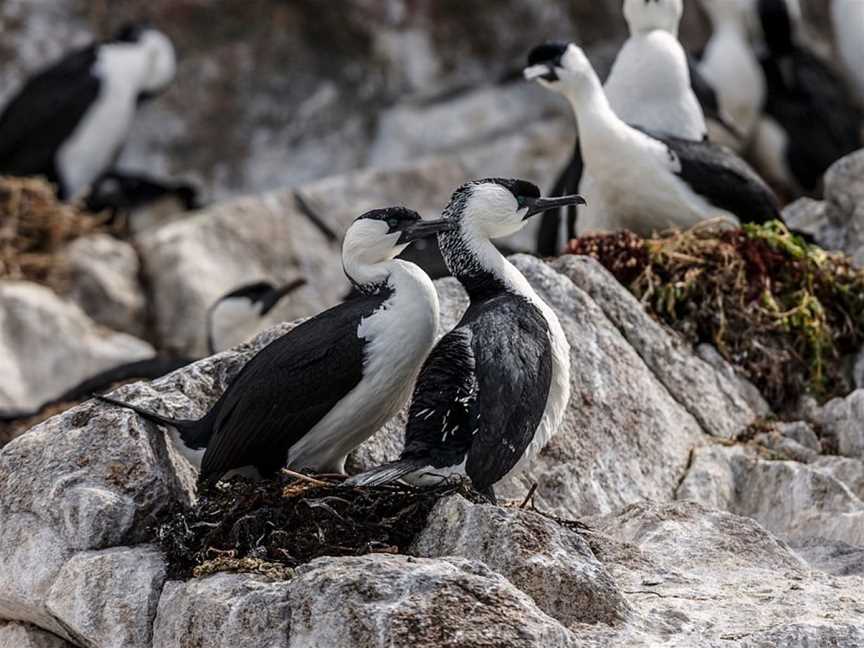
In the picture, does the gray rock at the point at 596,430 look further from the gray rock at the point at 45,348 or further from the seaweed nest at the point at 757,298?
the gray rock at the point at 45,348

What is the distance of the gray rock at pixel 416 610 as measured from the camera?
15.8 feet

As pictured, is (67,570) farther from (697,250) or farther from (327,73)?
(327,73)

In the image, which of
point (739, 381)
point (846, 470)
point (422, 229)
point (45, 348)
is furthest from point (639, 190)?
point (45, 348)

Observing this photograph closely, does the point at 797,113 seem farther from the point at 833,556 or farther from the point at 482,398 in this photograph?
the point at 482,398

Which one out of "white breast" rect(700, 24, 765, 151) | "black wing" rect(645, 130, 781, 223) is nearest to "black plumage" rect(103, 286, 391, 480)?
"black wing" rect(645, 130, 781, 223)

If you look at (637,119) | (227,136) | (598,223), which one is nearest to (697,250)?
(598,223)

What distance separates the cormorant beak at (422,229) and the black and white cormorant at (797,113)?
7.43m

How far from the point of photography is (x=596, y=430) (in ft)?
24.3

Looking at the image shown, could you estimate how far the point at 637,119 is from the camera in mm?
10133

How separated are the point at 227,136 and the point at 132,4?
1463 millimetres

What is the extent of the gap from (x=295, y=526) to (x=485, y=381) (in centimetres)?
79

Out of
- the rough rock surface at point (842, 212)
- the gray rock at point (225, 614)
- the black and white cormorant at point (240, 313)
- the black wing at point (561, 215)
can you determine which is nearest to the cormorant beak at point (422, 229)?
the gray rock at point (225, 614)

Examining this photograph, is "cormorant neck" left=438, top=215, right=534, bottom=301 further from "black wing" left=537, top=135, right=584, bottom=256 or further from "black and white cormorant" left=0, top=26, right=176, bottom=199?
"black and white cormorant" left=0, top=26, right=176, bottom=199

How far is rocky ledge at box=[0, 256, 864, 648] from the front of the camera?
495 cm
